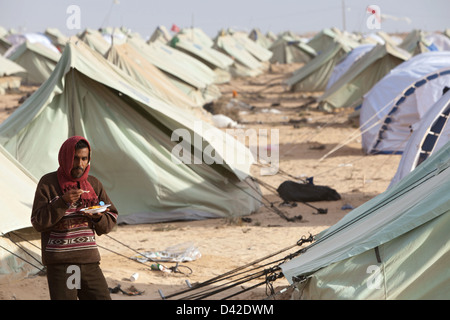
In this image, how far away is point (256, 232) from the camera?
862cm

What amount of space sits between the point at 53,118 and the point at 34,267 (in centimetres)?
325

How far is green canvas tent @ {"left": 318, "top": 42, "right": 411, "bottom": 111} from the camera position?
770 inches

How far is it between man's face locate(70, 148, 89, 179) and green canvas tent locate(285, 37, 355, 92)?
23.3m

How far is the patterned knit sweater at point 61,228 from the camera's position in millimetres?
4031

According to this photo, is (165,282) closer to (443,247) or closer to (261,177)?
(443,247)

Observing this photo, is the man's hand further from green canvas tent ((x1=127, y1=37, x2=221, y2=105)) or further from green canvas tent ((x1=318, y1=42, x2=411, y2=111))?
green canvas tent ((x1=127, y1=37, x2=221, y2=105))

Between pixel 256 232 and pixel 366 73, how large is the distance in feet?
40.3

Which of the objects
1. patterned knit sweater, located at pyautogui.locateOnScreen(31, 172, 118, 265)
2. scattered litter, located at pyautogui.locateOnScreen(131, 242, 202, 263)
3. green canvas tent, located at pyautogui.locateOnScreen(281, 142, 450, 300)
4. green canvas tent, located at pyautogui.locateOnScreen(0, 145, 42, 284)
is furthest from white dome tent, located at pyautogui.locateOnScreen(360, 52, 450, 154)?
patterned knit sweater, located at pyautogui.locateOnScreen(31, 172, 118, 265)

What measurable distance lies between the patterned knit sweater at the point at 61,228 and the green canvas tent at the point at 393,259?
59.2 inches
